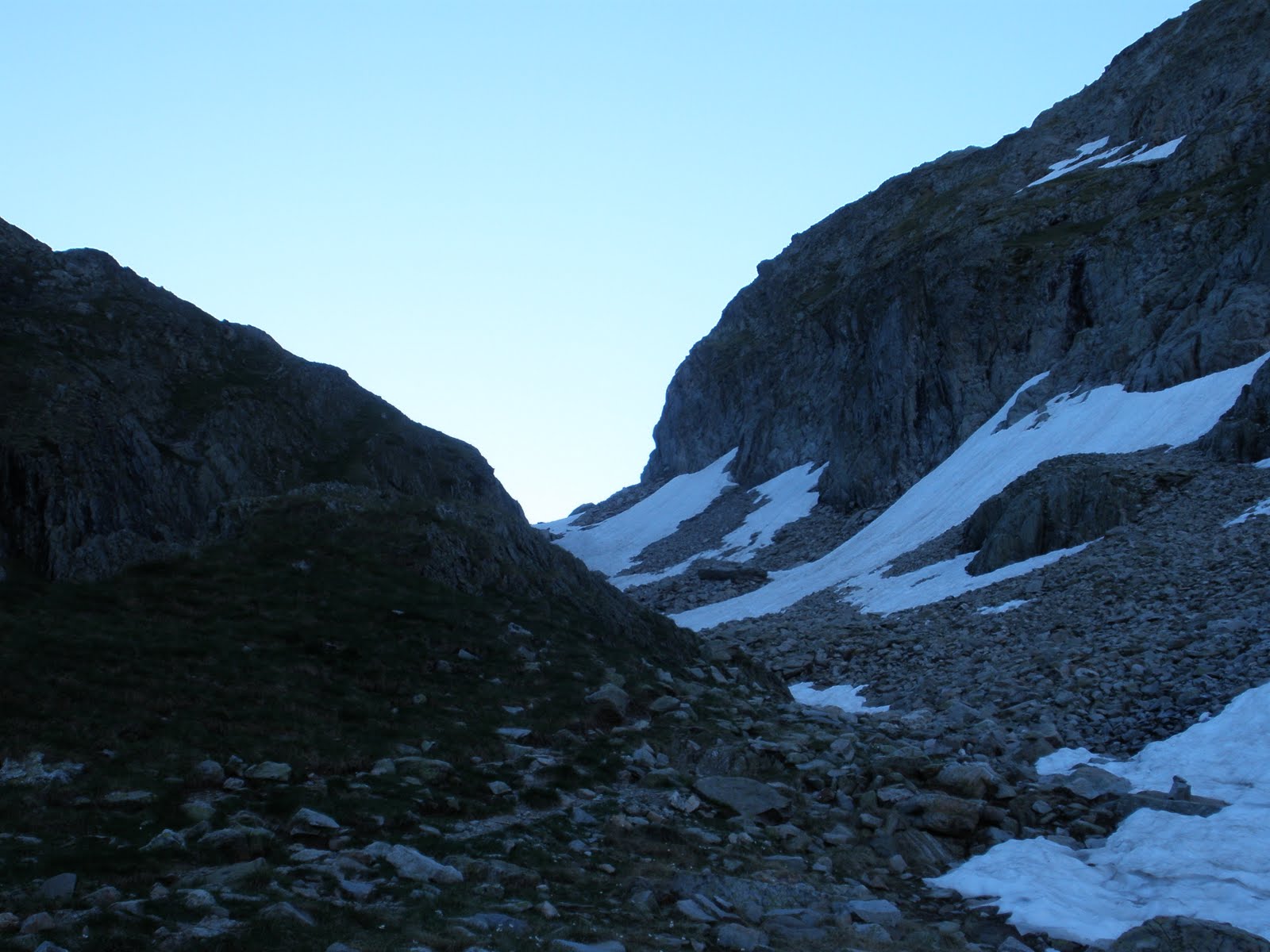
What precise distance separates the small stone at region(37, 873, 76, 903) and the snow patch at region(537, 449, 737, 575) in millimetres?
79574

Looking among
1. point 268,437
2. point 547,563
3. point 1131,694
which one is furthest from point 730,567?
point 1131,694

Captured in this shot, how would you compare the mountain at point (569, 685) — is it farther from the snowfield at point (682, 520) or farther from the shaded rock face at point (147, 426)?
the snowfield at point (682, 520)

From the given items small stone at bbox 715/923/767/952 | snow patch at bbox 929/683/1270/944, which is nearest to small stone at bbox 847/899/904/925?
snow patch at bbox 929/683/1270/944

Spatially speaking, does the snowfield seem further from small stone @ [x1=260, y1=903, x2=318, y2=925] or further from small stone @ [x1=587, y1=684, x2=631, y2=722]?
small stone @ [x1=260, y1=903, x2=318, y2=925]

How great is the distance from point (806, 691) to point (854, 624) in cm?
949

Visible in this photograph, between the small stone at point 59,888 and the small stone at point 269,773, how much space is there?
390 centimetres

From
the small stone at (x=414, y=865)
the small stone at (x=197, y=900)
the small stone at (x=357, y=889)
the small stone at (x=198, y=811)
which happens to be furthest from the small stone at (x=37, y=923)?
the small stone at (x=414, y=865)

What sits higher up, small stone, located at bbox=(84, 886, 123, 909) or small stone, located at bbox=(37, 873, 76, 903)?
small stone, located at bbox=(37, 873, 76, 903)

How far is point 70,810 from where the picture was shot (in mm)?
11797

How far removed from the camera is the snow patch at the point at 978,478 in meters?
43.9

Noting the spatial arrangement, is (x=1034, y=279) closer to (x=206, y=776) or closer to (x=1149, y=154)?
(x=1149, y=154)

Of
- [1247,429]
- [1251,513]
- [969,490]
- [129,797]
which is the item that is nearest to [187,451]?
[129,797]

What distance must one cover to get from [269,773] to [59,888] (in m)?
4.22

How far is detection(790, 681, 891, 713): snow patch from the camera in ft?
90.5
